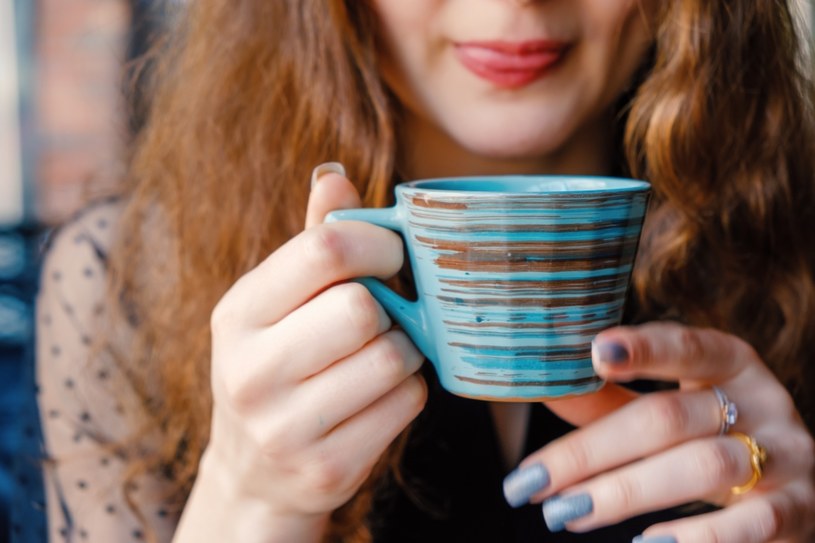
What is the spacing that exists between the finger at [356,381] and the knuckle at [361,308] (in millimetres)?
25

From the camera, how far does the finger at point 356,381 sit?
0.68 meters

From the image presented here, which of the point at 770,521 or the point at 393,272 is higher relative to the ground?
the point at 393,272

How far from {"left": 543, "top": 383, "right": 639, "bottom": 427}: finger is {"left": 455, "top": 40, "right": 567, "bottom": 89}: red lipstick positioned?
13.8 inches

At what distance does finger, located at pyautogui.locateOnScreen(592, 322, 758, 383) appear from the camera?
656 millimetres

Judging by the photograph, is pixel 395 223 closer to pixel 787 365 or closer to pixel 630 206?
pixel 630 206

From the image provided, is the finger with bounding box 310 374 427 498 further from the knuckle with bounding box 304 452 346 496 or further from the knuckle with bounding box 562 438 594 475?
the knuckle with bounding box 562 438 594 475

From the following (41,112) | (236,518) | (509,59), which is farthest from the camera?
(41,112)

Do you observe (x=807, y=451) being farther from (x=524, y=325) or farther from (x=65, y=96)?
(x=65, y=96)

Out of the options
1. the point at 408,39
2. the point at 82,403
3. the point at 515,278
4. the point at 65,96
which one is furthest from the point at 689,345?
the point at 65,96

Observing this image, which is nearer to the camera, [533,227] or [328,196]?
[533,227]

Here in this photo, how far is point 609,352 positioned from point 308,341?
236mm

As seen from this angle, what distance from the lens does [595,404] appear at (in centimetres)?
85

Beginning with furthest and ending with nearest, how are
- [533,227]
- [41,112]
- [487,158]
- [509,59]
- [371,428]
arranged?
[41,112] → [487,158] → [509,59] → [371,428] → [533,227]

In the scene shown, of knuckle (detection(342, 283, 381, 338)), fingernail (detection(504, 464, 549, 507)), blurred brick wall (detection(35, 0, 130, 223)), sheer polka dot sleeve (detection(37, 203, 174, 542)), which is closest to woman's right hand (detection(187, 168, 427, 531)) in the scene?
knuckle (detection(342, 283, 381, 338))
